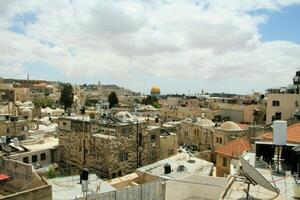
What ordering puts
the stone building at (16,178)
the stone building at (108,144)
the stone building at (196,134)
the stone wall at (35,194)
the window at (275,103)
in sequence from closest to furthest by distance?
the stone wall at (35,194) → the stone building at (16,178) → the stone building at (108,144) → the stone building at (196,134) → the window at (275,103)

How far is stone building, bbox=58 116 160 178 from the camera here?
2878cm

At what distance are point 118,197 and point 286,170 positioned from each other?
6.67m

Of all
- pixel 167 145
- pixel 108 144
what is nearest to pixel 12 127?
pixel 108 144

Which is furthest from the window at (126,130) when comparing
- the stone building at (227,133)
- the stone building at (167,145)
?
the stone building at (227,133)

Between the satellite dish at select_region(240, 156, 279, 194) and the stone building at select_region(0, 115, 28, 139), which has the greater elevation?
the satellite dish at select_region(240, 156, 279, 194)

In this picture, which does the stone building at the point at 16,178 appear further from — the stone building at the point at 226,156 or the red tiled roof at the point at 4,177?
the stone building at the point at 226,156

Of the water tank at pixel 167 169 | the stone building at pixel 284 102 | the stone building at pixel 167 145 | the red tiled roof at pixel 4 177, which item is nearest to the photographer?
the red tiled roof at pixel 4 177

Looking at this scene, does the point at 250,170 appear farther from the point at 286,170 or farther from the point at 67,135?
the point at 67,135

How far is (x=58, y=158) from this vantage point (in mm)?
33219

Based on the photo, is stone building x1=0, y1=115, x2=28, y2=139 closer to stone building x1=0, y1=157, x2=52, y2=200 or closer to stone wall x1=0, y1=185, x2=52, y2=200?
stone building x1=0, y1=157, x2=52, y2=200

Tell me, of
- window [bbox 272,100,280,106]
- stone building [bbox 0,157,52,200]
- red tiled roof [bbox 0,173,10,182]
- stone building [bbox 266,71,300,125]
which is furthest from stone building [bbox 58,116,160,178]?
window [bbox 272,100,280,106]

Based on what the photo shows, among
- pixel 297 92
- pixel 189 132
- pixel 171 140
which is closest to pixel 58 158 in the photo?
pixel 171 140

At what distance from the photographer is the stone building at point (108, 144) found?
28.8m

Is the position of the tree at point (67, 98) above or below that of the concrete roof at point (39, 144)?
above
